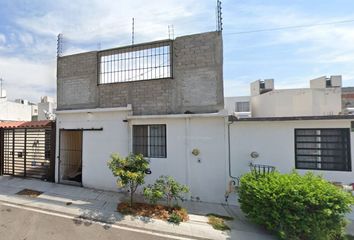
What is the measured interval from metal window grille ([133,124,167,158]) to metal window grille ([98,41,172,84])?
2153 millimetres

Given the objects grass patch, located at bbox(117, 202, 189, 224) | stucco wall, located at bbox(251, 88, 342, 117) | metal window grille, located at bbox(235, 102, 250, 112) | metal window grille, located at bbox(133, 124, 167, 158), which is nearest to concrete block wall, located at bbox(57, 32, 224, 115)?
metal window grille, located at bbox(133, 124, 167, 158)

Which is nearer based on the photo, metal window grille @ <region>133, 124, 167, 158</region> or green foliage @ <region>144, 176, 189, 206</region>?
green foliage @ <region>144, 176, 189, 206</region>

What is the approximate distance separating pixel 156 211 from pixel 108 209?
163 cm

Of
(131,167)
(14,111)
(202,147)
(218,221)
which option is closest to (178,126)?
(202,147)

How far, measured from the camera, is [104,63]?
958 centimetres

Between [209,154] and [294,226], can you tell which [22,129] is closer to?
[209,154]

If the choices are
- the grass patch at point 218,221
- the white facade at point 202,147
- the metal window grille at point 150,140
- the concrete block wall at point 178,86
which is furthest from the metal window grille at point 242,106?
the grass patch at point 218,221

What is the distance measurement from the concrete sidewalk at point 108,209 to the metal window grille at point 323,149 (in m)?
3.03

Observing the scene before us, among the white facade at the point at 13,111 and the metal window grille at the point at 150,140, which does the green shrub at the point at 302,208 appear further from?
the white facade at the point at 13,111

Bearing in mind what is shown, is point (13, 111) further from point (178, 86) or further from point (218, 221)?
point (218, 221)

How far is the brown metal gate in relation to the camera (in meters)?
10.0

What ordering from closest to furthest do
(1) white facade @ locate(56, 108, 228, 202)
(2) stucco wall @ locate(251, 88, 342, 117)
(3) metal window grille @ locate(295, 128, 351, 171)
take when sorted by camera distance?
(3) metal window grille @ locate(295, 128, 351, 171)
(1) white facade @ locate(56, 108, 228, 202)
(2) stucco wall @ locate(251, 88, 342, 117)

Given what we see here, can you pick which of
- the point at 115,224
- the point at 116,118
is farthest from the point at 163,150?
the point at 115,224

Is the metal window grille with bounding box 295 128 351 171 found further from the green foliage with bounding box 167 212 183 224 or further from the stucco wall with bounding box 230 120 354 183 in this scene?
the green foliage with bounding box 167 212 183 224
